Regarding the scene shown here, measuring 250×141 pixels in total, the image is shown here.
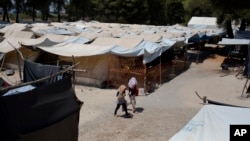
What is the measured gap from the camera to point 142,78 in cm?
1806

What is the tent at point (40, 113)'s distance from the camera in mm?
6621

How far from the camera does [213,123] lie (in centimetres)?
726

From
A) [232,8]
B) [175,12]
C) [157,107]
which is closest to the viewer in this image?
[157,107]

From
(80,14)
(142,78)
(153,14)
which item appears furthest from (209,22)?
(142,78)

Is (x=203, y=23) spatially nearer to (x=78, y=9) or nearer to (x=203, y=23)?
(x=203, y=23)

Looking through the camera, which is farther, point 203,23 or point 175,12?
point 175,12

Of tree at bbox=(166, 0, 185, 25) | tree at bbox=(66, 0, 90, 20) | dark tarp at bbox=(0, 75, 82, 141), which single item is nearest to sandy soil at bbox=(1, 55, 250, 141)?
dark tarp at bbox=(0, 75, 82, 141)

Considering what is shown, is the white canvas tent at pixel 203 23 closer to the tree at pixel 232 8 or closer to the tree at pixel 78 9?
the tree at pixel 78 9

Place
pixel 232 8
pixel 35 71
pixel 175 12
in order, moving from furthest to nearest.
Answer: pixel 175 12 → pixel 232 8 → pixel 35 71

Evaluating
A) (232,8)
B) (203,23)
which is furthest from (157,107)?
(203,23)

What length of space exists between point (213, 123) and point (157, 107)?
822 cm

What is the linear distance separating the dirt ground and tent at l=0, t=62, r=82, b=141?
3816 millimetres

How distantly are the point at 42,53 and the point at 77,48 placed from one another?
3226mm

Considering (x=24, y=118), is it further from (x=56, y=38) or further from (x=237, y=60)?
(x=237, y=60)
